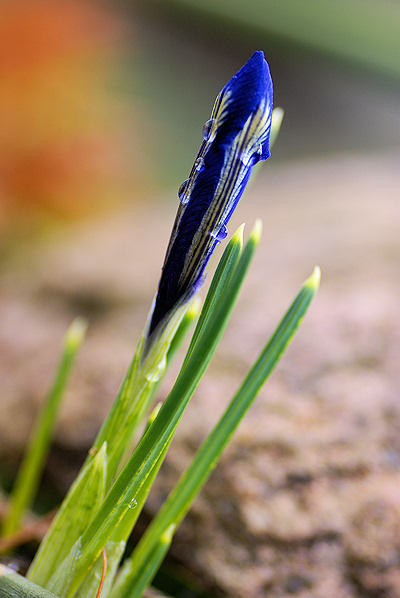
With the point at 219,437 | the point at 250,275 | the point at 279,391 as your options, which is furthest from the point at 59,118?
the point at 219,437

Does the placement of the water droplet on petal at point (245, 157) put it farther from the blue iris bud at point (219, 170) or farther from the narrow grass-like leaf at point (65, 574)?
the narrow grass-like leaf at point (65, 574)

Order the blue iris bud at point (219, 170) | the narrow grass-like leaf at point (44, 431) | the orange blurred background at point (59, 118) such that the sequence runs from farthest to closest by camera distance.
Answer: the orange blurred background at point (59, 118), the narrow grass-like leaf at point (44, 431), the blue iris bud at point (219, 170)

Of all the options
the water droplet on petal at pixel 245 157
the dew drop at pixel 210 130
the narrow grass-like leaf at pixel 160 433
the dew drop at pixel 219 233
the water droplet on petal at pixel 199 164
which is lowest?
the narrow grass-like leaf at pixel 160 433

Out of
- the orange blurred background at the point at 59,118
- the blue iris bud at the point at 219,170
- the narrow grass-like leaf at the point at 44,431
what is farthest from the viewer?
the orange blurred background at the point at 59,118

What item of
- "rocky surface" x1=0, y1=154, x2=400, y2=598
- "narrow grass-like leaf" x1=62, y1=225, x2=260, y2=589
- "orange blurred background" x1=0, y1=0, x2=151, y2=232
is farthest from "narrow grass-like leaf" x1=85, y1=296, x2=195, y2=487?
"orange blurred background" x1=0, y1=0, x2=151, y2=232

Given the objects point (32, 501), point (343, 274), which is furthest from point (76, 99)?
point (32, 501)

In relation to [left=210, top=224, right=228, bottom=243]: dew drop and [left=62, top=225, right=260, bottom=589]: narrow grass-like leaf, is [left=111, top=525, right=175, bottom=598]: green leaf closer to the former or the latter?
[left=62, top=225, right=260, bottom=589]: narrow grass-like leaf

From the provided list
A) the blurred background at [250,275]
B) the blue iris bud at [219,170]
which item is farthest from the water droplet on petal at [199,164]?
the blurred background at [250,275]
